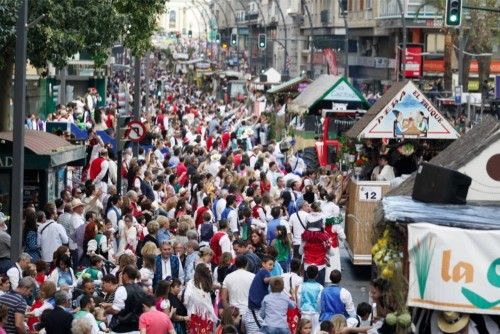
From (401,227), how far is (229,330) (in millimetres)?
2626

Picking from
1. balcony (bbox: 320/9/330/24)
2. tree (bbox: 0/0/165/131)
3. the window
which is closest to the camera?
tree (bbox: 0/0/165/131)

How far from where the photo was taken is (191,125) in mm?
52469

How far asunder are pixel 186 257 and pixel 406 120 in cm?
946

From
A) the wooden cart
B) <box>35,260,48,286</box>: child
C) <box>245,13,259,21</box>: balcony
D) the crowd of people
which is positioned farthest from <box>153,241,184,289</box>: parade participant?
<box>245,13,259,21</box>: balcony

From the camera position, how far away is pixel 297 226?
22266 mm

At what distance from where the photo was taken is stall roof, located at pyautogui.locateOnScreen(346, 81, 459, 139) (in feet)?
89.2

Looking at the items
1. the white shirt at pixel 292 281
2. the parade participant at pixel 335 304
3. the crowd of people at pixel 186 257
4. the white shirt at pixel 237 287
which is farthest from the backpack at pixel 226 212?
the parade participant at pixel 335 304

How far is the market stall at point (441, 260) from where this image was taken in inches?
441

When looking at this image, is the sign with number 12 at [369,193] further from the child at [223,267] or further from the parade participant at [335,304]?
the parade participant at [335,304]

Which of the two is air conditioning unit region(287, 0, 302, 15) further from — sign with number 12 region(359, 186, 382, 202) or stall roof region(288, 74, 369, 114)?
sign with number 12 region(359, 186, 382, 202)

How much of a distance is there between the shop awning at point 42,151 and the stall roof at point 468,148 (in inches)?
376

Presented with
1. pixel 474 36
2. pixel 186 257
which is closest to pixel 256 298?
pixel 186 257

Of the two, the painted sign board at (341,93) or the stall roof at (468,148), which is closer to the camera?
the stall roof at (468,148)

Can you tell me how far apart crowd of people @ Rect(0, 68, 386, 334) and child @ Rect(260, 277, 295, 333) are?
12 millimetres
